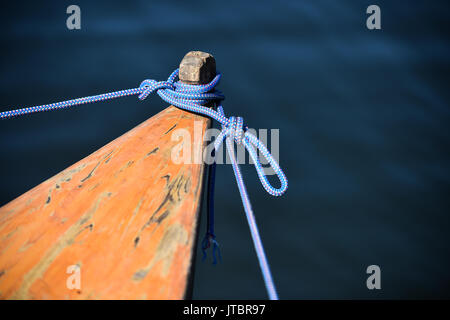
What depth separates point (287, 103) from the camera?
6.53 ft

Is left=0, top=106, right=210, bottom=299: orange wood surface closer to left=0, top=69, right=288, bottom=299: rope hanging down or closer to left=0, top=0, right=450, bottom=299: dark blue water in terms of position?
left=0, top=69, right=288, bottom=299: rope hanging down

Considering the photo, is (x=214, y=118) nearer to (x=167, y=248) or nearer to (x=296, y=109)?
(x=167, y=248)

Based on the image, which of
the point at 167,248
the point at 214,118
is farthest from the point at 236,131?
the point at 167,248

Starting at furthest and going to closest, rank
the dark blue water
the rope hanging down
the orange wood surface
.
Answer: the dark blue water → the rope hanging down → the orange wood surface

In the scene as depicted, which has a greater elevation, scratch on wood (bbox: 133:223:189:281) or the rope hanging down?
the rope hanging down

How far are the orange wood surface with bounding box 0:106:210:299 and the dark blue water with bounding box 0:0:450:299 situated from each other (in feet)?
2.10

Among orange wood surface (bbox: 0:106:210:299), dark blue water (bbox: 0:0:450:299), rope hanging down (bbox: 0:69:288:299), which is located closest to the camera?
orange wood surface (bbox: 0:106:210:299)

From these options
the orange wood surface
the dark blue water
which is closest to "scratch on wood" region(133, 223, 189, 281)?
the orange wood surface

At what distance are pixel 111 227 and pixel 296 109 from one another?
132 centimetres

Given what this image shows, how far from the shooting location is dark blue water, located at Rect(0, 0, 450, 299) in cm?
156

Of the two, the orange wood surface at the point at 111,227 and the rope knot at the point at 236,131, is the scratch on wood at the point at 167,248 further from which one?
the rope knot at the point at 236,131

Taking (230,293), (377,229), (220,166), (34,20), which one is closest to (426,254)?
(377,229)

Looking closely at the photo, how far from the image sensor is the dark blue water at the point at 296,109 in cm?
156

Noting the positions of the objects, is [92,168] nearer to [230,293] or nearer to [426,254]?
[230,293]
